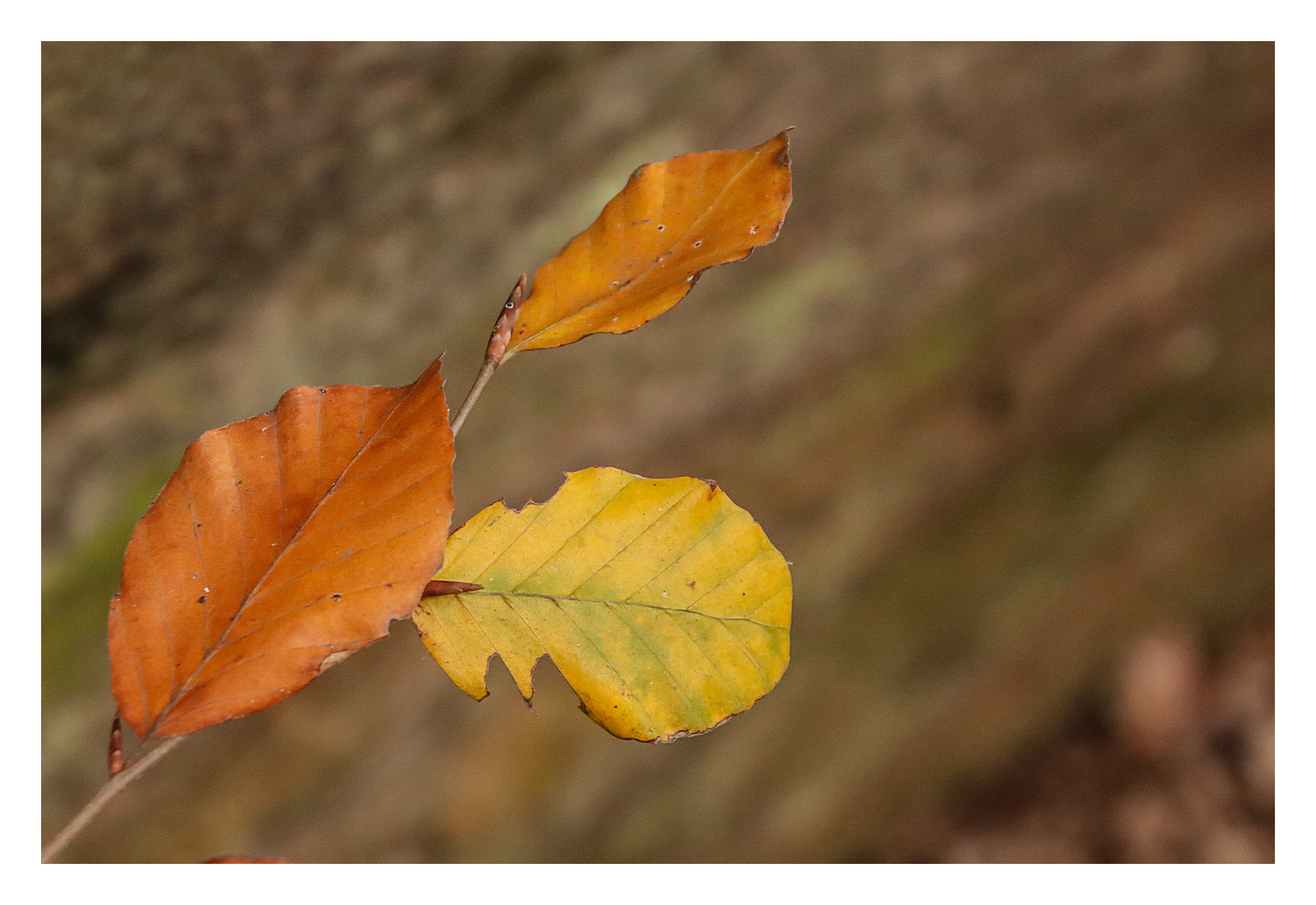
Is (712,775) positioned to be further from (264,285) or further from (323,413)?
(323,413)

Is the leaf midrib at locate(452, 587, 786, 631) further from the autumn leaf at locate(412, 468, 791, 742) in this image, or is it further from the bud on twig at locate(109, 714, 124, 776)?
the bud on twig at locate(109, 714, 124, 776)

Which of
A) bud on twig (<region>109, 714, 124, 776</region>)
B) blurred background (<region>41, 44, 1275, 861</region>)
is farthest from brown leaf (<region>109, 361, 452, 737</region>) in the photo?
blurred background (<region>41, 44, 1275, 861</region>)

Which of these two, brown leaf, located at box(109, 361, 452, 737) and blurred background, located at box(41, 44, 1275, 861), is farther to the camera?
blurred background, located at box(41, 44, 1275, 861)

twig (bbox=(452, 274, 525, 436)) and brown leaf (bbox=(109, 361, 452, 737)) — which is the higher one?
twig (bbox=(452, 274, 525, 436))

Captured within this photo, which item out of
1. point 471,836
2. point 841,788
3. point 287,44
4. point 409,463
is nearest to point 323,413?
point 409,463

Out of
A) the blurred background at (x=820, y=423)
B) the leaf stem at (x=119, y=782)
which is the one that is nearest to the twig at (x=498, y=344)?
the leaf stem at (x=119, y=782)

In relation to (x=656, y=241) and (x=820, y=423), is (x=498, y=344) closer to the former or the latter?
(x=656, y=241)

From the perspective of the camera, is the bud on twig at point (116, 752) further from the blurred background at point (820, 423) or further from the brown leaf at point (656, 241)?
the blurred background at point (820, 423)
